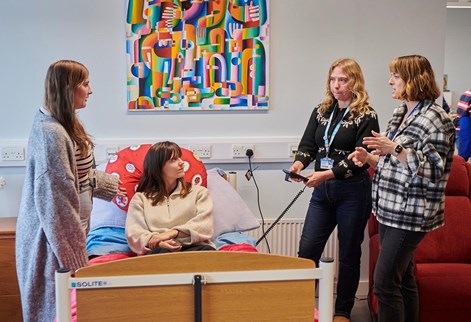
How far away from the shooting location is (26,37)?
10.2 feet

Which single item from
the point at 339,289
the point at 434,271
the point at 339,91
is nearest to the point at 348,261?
the point at 339,289

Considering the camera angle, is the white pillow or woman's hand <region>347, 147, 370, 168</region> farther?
the white pillow

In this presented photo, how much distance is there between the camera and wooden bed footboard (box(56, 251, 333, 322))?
148 centimetres

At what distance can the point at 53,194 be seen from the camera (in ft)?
6.31

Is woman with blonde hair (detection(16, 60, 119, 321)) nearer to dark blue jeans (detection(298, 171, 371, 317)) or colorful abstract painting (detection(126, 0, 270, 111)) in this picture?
colorful abstract painting (detection(126, 0, 270, 111))

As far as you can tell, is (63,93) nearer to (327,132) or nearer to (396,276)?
(327,132)

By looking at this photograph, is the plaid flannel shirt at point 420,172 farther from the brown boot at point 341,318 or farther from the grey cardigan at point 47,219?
the grey cardigan at point 47,219

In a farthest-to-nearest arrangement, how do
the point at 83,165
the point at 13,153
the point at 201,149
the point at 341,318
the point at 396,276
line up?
the point at 201,149, the point at 13,153, the point at 341,318, the point at 396,276, the point at 83,165

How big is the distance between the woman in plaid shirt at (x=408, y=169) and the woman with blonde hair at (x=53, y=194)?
115cm

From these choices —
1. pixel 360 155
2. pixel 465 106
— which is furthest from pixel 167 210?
pixel 465 106

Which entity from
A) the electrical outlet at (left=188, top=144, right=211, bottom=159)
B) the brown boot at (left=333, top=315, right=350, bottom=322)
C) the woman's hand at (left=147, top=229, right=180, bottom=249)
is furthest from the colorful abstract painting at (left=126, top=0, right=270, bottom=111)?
the brown boot at (left=333, top=315, right=350, bottom=322)

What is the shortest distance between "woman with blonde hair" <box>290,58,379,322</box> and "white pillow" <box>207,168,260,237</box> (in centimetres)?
34

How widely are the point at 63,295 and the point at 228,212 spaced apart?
146 centimetres

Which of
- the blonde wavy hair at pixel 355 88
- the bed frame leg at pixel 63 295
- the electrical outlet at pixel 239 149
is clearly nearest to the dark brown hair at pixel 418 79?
the blonde wavy hair at pixel 355 88
